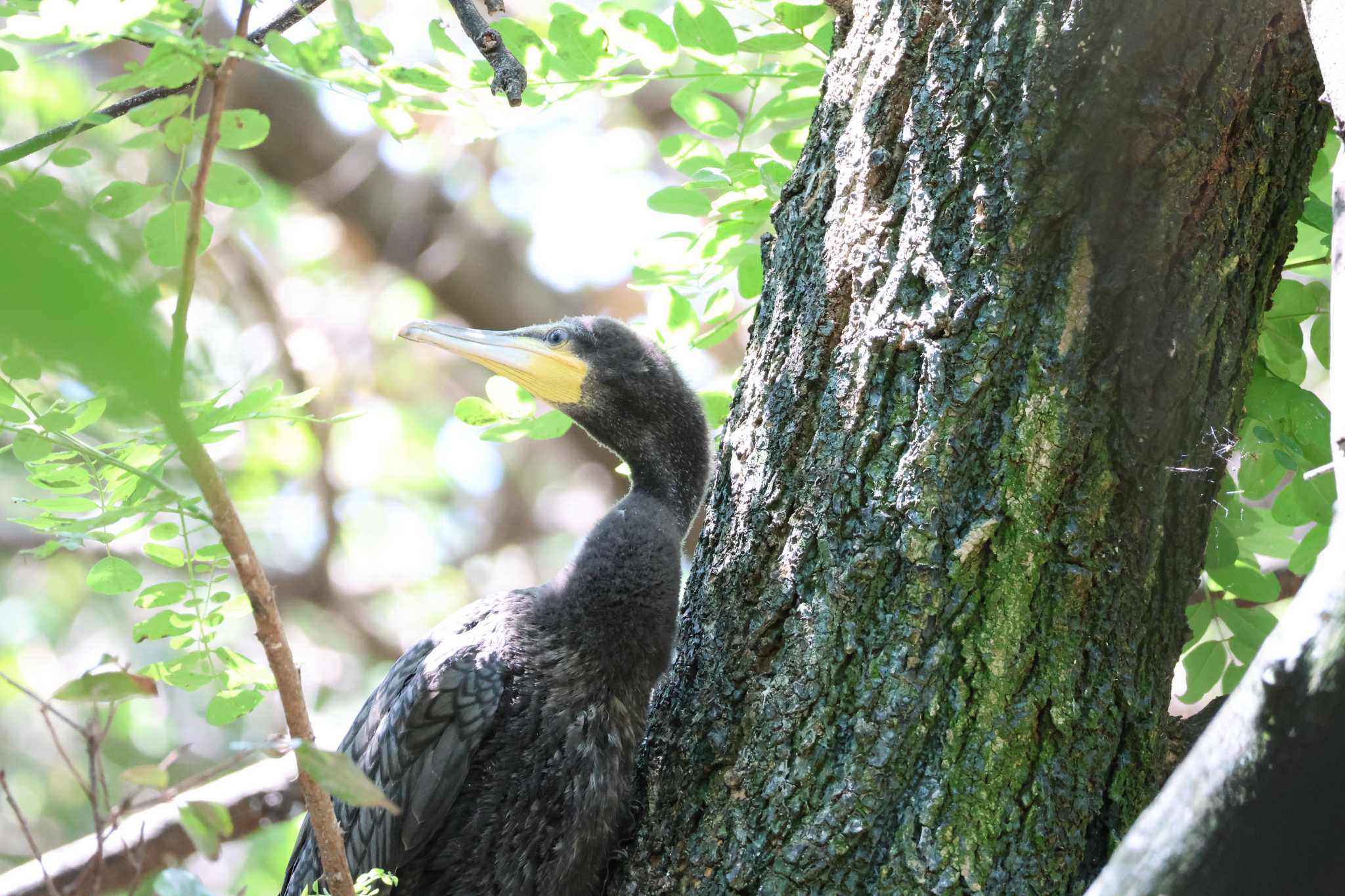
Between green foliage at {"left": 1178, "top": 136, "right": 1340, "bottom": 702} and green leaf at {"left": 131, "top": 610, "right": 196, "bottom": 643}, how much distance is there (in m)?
1.90

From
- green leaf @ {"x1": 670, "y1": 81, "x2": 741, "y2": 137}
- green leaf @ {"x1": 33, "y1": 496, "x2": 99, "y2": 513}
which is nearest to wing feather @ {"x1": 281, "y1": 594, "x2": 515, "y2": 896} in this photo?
green leaf @ {"x1": 33, "y1": 496, "x2": 99, "y2": 513}

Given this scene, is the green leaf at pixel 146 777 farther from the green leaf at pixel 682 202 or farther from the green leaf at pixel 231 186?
the green leaf at pixel 682 202

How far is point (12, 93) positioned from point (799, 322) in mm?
6805

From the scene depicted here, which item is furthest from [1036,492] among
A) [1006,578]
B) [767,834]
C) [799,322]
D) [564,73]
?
[564,73]

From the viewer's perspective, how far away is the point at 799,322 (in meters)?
2.09

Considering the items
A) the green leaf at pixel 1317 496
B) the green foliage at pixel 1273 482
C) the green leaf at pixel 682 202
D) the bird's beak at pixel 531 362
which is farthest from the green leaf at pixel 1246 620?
the bird's beak at pixel 531 362

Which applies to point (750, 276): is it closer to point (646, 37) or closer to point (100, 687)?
point (646, 37)

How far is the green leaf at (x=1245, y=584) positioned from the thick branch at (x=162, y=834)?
236 centimetres

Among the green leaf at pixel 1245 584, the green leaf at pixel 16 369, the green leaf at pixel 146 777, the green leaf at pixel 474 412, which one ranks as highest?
the green leaf at pixel 16 369

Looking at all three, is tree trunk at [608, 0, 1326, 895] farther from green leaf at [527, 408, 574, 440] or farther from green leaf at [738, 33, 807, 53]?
green leaf at [527, 408, 574, 440]

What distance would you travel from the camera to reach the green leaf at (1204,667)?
250 centimetres

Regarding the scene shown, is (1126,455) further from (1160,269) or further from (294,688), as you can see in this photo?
(294,688)

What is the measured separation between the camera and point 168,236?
74.9 inches

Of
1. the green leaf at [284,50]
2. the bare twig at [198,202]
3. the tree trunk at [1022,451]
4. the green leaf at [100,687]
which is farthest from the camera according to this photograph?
the tree trunk at [1022,451]
